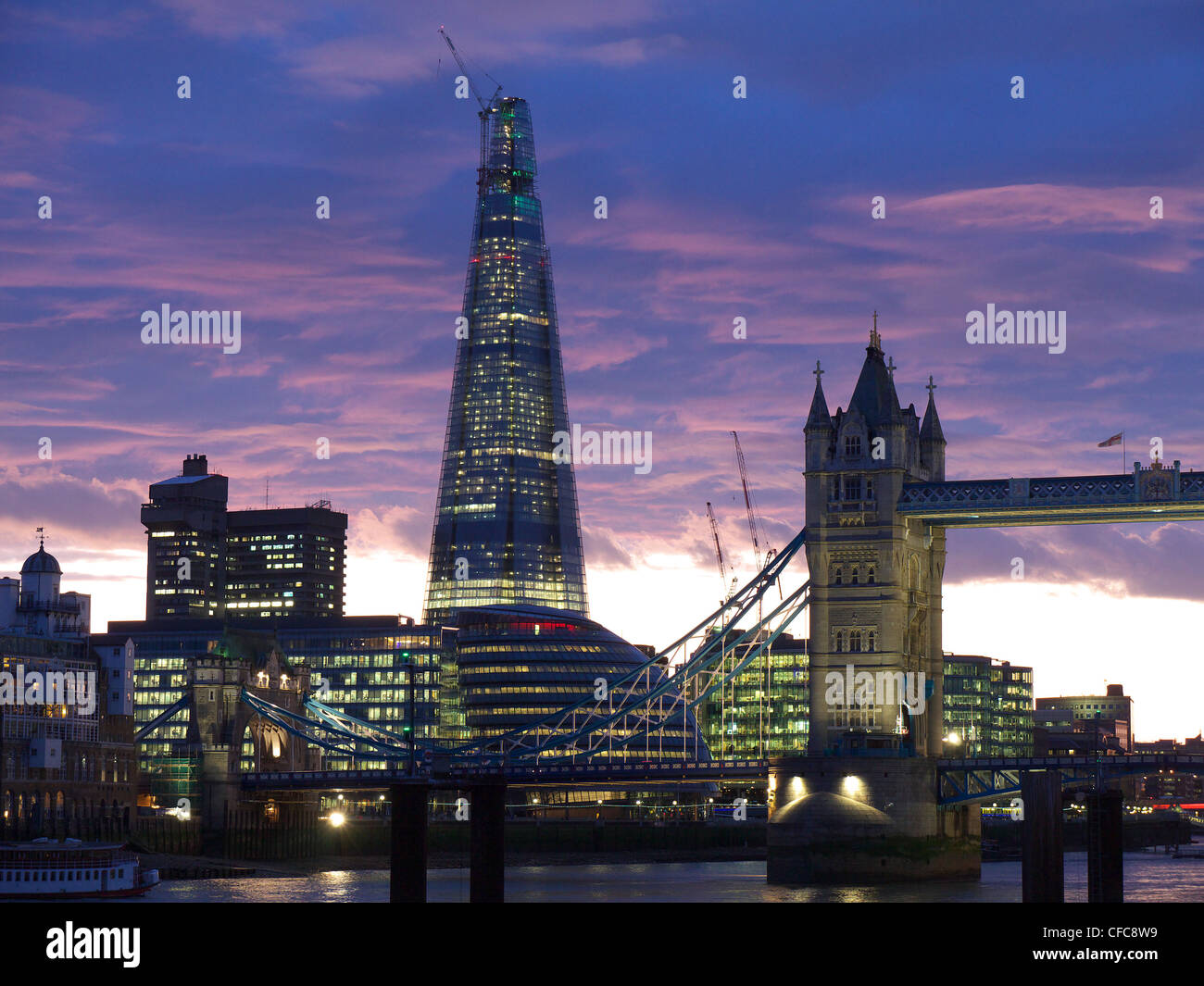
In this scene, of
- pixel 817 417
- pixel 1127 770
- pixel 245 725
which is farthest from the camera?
pixel 245 725

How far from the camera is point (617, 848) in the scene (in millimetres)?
183500

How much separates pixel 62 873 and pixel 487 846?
1508 inches

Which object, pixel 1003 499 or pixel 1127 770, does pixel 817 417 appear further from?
pixel 1127 770

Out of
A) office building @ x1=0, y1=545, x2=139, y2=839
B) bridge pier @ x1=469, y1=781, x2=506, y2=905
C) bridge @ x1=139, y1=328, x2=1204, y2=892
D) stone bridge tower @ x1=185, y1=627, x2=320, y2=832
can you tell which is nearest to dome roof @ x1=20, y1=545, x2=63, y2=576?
office building @ x1=0, y1=545, x2=139, y2=839

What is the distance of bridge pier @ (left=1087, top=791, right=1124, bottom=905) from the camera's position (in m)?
80.6

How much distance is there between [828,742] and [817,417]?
73.7 feet

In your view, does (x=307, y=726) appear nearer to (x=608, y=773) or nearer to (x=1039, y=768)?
(x=608, y=773)

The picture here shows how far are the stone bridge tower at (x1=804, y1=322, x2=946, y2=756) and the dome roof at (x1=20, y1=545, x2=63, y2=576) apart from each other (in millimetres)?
68331

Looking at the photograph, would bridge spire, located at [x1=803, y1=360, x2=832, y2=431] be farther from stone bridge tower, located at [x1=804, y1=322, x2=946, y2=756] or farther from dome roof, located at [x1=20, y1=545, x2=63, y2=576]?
dome roof, located at [x1=20, y1=545, x2=63, y2=576]

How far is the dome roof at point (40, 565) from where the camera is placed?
533 ft

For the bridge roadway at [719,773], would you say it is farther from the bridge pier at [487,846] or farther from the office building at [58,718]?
the bridge pier at [487,846]
